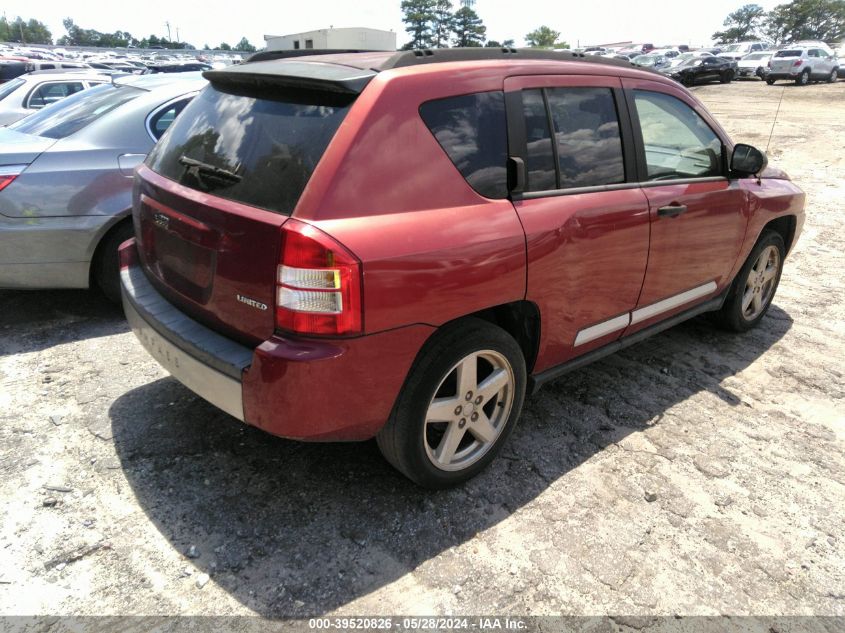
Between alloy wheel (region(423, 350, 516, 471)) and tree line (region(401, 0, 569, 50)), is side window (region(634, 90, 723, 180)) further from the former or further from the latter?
tree line (region(401, 0, 569, 50))

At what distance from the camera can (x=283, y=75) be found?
2490 mm

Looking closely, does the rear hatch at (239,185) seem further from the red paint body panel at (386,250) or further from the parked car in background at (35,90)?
the parked car in background at (35,90)

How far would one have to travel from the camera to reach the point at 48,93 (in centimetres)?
1003

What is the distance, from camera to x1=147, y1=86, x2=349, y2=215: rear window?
2.30 metres

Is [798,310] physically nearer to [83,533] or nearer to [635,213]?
[635,213]

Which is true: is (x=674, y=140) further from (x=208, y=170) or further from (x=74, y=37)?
(x=74, y=37)

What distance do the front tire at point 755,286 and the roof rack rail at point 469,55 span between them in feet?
6.62

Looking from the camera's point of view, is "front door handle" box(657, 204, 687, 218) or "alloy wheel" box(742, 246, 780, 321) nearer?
"front door handle" box(657, 204, 687, 218)

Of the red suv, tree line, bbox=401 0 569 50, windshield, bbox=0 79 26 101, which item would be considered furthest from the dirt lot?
tree line, bbox=401 0 569 50

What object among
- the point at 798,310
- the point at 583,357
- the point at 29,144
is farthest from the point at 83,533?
the point at 798,310

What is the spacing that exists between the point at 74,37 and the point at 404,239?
501 ft

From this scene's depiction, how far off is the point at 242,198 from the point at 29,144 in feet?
9.47

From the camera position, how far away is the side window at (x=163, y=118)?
458 centimetres

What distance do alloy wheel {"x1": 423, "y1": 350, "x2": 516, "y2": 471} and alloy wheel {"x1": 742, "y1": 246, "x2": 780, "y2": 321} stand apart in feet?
8.34
